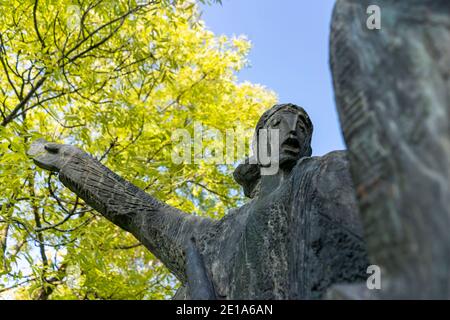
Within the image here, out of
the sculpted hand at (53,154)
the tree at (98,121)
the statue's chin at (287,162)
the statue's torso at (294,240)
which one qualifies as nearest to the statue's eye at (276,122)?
the statue's chin at (287,162)

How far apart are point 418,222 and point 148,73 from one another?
5.62m

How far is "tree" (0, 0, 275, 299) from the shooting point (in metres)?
5.24

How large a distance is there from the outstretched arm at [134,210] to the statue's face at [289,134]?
1.78ft

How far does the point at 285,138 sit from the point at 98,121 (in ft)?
10.8

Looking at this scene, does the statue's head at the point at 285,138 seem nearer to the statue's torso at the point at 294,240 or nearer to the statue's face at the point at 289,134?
the statue's face at the point at 289,134

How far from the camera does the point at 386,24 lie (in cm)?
139

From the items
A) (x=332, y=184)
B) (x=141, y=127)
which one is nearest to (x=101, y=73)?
(x=141, y=127)

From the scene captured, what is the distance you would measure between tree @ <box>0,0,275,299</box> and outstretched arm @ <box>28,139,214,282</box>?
1.31m

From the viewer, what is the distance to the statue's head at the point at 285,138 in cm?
289

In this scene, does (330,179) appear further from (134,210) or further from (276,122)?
(134,210)

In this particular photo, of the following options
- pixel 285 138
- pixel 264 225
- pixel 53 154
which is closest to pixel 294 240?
pixel 264 225

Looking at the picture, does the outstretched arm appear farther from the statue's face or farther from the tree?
the tree
